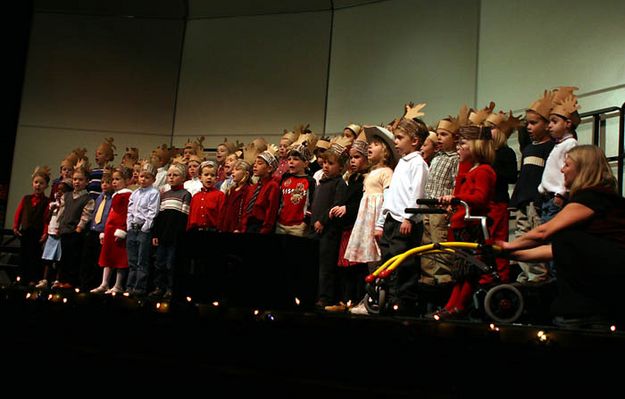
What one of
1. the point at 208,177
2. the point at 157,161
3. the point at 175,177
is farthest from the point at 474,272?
the point at 157,161

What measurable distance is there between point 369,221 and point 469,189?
A: 0.98 m

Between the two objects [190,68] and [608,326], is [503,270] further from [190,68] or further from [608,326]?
[190,68]

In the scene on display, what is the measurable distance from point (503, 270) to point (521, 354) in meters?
1.81

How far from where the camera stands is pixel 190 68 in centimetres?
1155

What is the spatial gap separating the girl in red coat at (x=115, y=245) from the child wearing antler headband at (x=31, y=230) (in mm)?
1734

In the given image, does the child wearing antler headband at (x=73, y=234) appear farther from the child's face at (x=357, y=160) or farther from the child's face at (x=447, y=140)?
the child's face at (x=447, y=140)

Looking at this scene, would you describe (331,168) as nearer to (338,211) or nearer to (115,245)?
(338,211)

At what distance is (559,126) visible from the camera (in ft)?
17.4

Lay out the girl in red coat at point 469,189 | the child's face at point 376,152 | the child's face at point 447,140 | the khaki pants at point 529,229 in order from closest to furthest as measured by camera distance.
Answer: the girl in red coat at point 469,189, the khaki pants at point 529,229, the child's face at point 447,140, the child's face at point 376,152

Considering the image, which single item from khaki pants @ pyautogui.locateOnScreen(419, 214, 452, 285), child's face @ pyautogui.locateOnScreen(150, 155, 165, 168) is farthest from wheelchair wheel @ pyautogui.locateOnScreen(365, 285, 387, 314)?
child's face @ pyautogui.locateOnScreen(150, 155, 165, 168)

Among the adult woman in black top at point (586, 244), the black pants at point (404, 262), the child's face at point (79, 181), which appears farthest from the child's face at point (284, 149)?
the adult woman in black top at point (586, 244)

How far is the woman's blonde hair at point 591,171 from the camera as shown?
136 inches

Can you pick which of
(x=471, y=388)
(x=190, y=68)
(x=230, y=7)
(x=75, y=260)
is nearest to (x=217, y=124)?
(x=190, y=68)

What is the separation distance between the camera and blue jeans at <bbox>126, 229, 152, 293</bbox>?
683 centimetres
